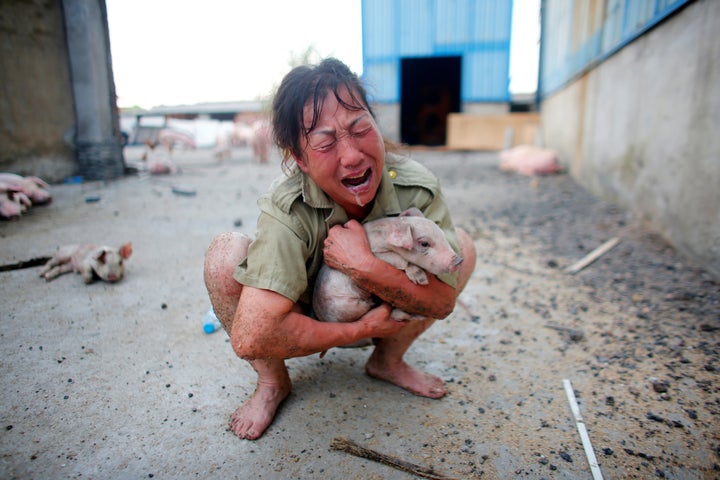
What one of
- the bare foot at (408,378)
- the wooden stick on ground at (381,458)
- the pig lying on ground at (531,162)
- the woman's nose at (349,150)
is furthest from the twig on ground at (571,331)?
the pig lying on ground at (531,162)

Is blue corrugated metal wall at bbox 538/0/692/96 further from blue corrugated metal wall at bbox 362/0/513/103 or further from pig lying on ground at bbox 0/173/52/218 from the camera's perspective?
pig lying on ground at bbox 0/173/52/218

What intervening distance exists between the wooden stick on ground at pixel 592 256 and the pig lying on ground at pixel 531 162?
Result: 451cm

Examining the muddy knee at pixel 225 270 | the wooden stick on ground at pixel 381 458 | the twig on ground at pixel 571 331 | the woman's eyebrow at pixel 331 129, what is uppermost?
the woman's eyebrow at pixel 331 129

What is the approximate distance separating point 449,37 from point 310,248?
12.9m

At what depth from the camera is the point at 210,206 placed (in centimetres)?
580

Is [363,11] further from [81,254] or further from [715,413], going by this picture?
[715,413]

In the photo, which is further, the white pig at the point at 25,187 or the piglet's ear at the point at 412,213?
the white pig at the point at 25,187

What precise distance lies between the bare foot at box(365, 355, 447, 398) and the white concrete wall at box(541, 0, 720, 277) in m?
2.44

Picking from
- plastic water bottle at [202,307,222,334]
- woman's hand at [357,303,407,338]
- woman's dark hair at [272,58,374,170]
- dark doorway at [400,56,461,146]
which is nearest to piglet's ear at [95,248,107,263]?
plastic water bottle at [202,307,222,334]

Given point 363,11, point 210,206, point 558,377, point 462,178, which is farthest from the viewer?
point 363,11

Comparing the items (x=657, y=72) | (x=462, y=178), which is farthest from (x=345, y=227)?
Answer: (x=462, y=178)

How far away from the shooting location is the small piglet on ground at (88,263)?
316 centimetres

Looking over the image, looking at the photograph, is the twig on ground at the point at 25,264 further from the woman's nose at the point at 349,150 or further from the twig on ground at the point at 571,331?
the twig on ground at the point at 571,331

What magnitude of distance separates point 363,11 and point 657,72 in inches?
427
